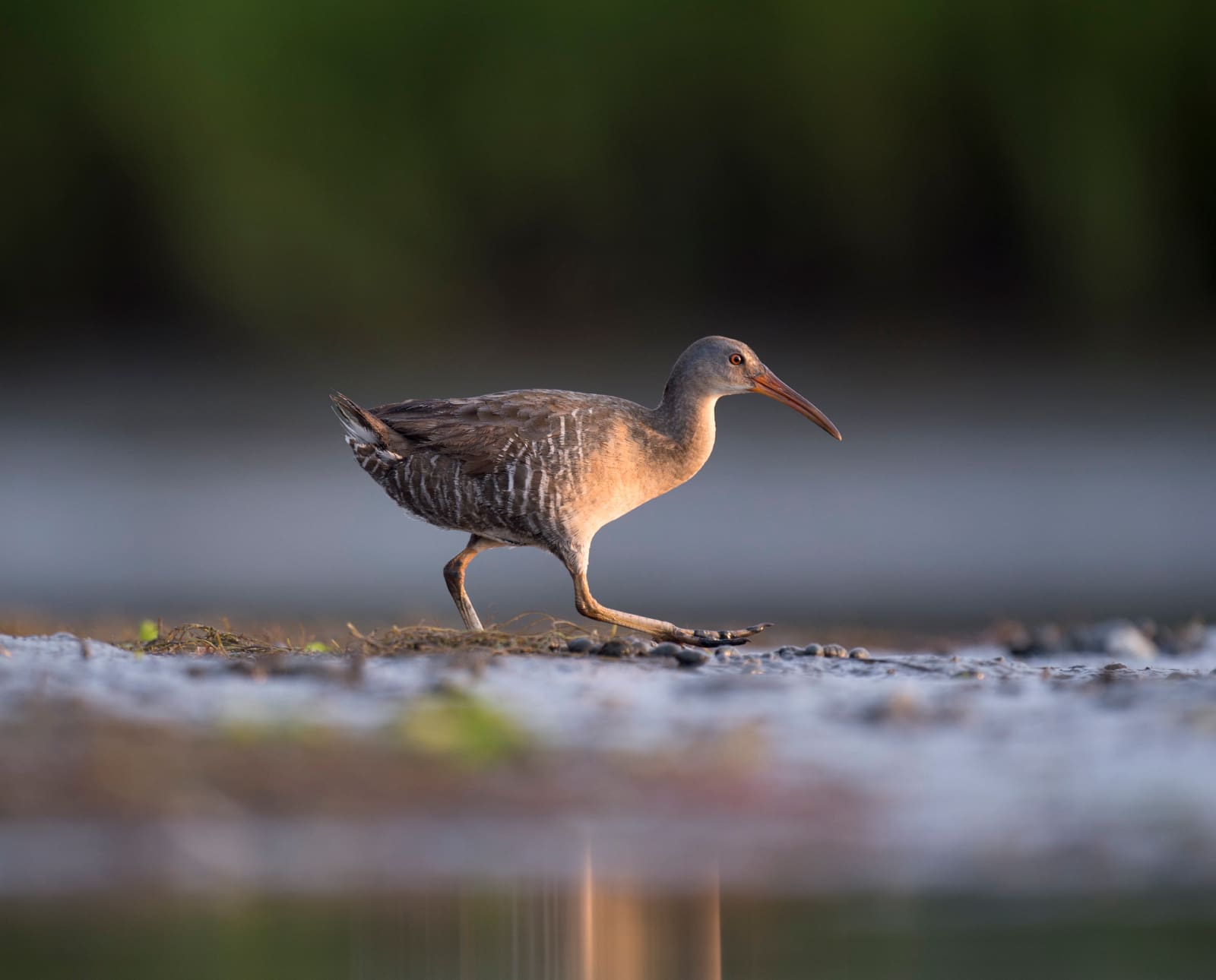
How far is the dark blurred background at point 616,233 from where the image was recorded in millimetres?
21469

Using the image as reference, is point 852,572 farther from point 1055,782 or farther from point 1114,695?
point 1055,782

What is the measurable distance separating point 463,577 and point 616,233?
14768mm

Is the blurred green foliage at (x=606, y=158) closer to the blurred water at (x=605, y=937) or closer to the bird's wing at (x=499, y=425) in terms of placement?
the bird's wing at (x=499, y=425)

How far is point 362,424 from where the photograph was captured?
9.35m

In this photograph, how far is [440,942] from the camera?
4.46 m

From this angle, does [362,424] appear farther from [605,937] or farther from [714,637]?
[605,937]

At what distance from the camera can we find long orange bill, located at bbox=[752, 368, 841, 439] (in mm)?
10078

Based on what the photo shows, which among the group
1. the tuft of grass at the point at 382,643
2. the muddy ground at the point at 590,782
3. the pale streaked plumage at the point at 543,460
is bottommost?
the muddy ground at the point at 590,782

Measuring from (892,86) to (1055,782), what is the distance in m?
19.8

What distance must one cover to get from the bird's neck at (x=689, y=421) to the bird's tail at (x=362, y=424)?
1.57 meters

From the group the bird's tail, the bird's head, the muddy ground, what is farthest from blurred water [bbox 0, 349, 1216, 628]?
the muddy ground

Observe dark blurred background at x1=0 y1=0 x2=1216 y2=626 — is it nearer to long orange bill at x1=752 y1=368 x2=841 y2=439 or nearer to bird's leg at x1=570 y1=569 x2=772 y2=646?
long orange bill at x1=752 y1=368 x2=841 y2=439

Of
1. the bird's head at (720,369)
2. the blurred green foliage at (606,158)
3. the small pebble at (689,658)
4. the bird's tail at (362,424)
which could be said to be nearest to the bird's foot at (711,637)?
the small pebble at (689,658)

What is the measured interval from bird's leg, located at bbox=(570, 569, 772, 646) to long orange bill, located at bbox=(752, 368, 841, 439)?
1.63 m
